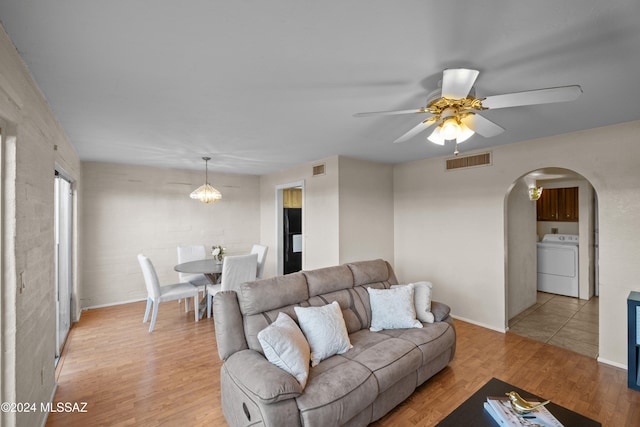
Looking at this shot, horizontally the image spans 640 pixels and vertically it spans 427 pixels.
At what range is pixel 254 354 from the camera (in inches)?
75.2

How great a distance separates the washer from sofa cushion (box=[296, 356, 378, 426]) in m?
5.15

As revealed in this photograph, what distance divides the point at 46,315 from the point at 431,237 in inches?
175

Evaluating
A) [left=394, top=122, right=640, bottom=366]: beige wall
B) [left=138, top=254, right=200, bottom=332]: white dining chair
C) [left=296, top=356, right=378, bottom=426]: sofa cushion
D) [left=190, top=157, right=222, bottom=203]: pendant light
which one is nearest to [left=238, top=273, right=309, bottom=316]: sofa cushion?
[left=296, top=356, right=378, bottom=426]: sofa cushion

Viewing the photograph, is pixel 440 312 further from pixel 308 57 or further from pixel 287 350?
pixel 308 57

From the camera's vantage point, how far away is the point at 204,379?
2.53m

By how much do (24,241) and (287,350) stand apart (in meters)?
1.70

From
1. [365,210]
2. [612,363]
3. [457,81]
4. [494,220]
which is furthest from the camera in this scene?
[365,210]

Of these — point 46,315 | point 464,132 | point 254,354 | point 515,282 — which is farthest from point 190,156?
point 515,282

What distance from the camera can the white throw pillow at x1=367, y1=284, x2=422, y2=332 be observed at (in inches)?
101

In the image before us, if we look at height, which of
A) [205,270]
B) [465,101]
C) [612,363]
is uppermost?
[465,101]

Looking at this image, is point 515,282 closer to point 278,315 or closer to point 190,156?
point 278,315

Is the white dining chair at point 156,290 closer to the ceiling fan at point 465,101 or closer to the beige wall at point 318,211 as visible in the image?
the beige wall at point 318,211

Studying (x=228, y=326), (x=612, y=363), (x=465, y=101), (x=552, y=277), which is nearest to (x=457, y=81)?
(x=465, y=101)

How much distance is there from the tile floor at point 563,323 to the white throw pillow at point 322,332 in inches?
107
